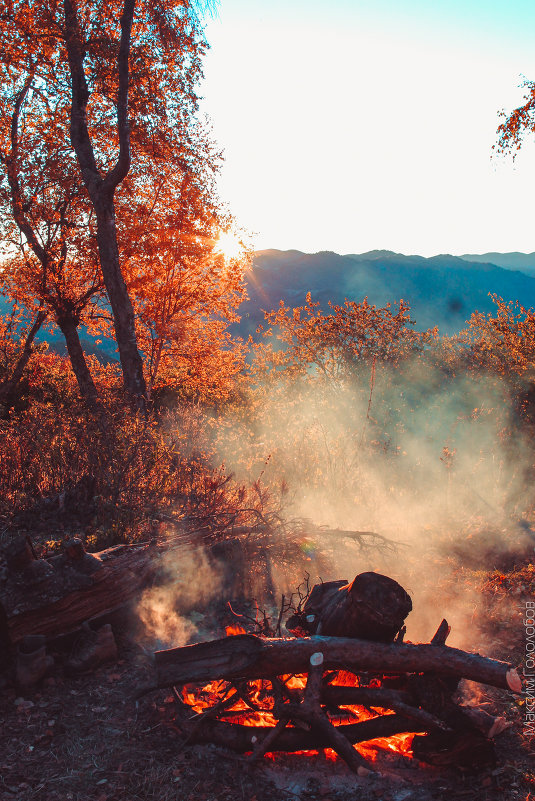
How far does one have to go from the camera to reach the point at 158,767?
2.79 meters

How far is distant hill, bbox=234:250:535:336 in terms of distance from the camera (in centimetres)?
13775

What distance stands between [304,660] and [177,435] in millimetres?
5398

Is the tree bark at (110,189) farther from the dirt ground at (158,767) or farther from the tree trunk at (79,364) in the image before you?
the dirt ground at (158,767)

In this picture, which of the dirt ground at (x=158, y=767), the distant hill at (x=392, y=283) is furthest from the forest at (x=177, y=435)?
the distant hill at (x=392, y=283)

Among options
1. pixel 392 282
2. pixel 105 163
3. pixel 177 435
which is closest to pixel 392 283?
pixel 392 282

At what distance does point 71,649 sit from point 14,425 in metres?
3.79

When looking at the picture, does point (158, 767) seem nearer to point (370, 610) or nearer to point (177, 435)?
point (370, 610)

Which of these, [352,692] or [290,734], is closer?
[290,734]

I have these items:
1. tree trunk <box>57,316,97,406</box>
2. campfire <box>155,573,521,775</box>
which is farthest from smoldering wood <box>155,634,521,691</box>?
tree trunk <box>57,316,97,406</box>

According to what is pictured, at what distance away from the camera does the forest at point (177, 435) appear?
14.8 feet

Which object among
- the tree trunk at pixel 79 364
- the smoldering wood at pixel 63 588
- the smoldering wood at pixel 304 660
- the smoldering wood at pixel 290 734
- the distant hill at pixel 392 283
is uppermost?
the distant hill at pixel 392 283

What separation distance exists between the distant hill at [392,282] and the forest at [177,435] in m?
114

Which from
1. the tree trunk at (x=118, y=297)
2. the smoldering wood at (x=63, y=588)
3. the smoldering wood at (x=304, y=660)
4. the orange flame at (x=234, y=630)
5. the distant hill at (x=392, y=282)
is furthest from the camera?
the distant hill at (x=392, y=282)

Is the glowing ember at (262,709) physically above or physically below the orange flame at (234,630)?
below
